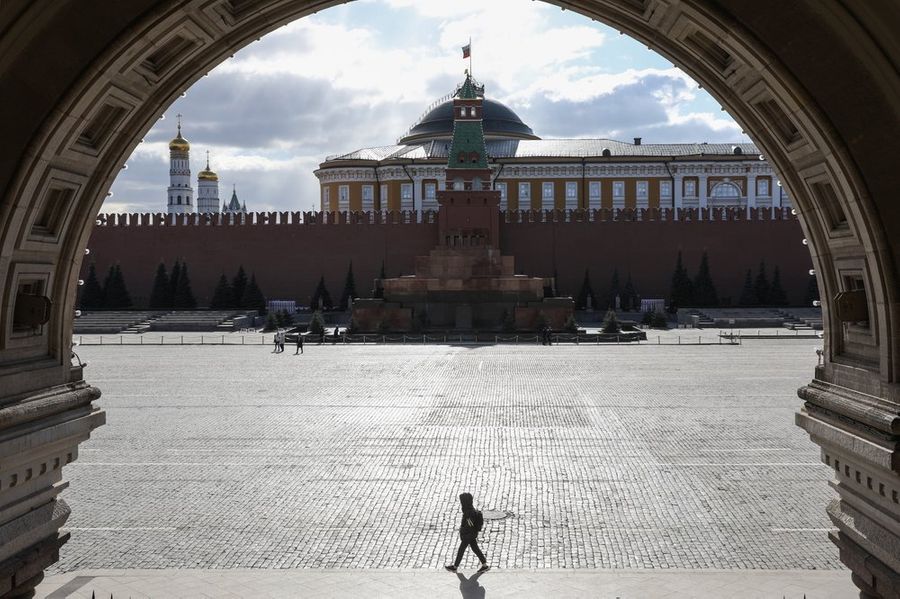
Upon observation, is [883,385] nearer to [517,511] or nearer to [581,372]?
[517,511]

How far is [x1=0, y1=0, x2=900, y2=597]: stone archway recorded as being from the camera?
15.4 feet

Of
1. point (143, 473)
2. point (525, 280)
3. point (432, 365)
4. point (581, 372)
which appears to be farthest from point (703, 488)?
point (525, 280)

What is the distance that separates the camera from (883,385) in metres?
5.00

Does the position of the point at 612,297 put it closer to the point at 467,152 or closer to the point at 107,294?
the point at 467,152

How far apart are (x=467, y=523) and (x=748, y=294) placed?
36.1 m

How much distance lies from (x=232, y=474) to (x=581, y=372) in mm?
11265

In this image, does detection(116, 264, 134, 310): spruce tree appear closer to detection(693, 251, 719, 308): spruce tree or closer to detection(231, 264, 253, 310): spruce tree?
detection(231, 264, 253, 310): spruce tree

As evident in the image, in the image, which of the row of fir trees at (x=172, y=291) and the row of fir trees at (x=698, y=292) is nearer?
the row of fir trees at (x=698, y=292)

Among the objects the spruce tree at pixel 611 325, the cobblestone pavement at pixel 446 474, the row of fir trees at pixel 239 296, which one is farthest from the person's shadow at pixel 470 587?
the row of fir trees at pixel 239 296

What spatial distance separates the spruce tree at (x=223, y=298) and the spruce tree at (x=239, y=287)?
164 millimetres

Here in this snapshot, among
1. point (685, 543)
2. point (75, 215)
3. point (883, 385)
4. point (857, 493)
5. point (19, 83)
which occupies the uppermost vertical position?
point (19, 83)

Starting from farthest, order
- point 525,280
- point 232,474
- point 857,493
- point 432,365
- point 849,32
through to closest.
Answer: point 525,280
point 432,365
point 232,474
point 857,493
point 849,32

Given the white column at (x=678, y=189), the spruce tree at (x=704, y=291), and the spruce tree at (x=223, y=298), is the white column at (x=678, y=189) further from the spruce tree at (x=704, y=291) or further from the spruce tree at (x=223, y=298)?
the spruce tree at (x=223, y=298)

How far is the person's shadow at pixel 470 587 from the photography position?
6488mm
